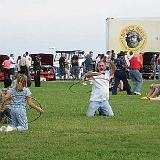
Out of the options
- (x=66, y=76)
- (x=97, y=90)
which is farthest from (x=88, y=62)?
→ (x=97, y=90)

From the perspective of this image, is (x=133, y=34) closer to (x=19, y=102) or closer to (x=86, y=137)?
(x=19, y=102)

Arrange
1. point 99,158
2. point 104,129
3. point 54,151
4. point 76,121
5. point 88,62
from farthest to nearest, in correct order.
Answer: point 88,62, point 76,121, point 104,129, point 54,151, point 99,158

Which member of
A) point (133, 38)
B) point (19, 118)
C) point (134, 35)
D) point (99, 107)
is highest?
point (134, 35)

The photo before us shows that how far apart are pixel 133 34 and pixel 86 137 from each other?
3281cm

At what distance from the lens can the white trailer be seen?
44.1 m

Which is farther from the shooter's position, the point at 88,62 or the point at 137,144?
the point at 88,62

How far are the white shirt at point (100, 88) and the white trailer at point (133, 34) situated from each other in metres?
27.1

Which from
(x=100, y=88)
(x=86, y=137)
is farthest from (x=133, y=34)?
(x=86, y=137)

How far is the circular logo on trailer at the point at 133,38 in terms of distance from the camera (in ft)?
145

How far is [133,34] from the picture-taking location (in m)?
44.5

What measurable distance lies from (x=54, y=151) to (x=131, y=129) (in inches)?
128

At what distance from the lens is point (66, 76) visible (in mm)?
46719

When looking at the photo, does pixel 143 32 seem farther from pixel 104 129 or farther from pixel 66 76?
pixel 104 129

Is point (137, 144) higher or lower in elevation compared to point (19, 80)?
lower
